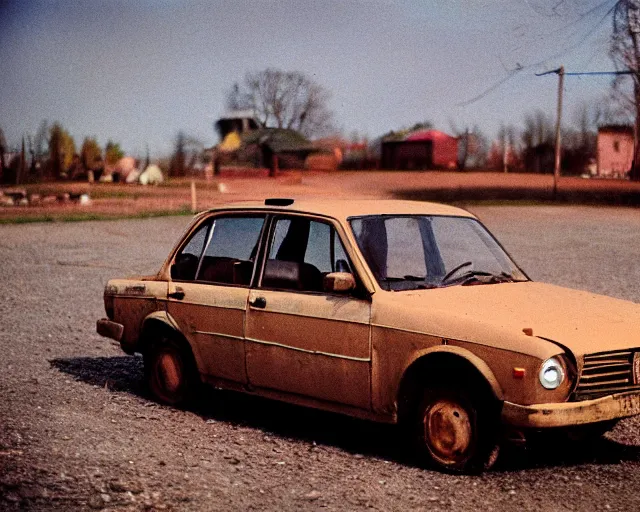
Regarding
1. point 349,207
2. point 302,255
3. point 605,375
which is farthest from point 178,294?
point 605,375

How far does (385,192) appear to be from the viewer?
149 feet

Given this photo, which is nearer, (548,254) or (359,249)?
(359,249)

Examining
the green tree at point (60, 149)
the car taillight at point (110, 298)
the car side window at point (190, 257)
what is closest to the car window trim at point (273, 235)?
the car side window at point (190, 257)

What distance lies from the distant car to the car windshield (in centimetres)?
1

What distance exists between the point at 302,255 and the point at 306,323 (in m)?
0.64

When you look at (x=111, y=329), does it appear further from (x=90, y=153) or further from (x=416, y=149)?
(x=416, y=149)

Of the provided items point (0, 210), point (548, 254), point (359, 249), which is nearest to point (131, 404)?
point (359, 249)

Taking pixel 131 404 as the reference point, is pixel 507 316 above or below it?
above

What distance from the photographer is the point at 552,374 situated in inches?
194

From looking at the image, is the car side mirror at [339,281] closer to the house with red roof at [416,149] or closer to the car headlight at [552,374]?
the car headlight at [552,374]

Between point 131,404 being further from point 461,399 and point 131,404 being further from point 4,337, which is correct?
point 4,337

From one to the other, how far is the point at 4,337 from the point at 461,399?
661 cm

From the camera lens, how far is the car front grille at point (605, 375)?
5.02 meters

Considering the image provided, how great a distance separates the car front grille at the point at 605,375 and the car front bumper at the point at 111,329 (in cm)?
381
